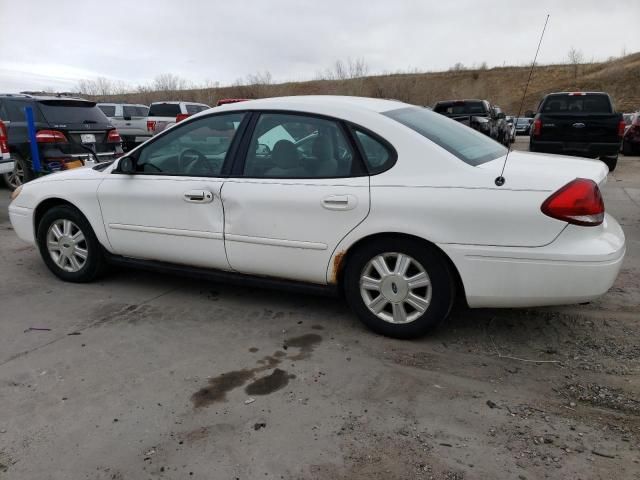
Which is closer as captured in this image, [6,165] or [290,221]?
[290,221]

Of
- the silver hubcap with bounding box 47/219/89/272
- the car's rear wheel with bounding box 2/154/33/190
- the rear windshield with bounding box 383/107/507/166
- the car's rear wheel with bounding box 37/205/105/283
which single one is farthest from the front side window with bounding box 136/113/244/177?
the car's rear wheel with bounding box 2/154/33/190

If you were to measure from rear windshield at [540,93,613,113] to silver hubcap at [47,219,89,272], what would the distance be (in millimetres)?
10974

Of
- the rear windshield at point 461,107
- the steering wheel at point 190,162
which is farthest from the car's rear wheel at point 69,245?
the rear windshield at point 461,107

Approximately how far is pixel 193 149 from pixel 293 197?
1037 mm

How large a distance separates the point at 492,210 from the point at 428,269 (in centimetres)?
53

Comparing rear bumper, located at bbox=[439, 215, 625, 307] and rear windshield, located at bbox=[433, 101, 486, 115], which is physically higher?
rear windshield, located at bbox=[433, 101, 486, 115]

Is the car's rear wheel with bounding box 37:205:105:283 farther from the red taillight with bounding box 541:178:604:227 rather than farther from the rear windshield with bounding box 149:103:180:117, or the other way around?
the rear windshield with bounding box 149:103:180:117

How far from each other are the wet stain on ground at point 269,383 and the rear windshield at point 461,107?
14.4 m

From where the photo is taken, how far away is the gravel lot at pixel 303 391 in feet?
7.71

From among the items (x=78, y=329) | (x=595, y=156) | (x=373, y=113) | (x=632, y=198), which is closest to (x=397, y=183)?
(x=373, y=113)

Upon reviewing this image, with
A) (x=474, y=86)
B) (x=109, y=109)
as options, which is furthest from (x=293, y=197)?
(x=474, y=86)

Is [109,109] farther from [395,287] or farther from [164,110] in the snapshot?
[395,287]

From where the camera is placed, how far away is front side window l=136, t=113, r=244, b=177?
3916mm

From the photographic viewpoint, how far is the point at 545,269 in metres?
3.01
